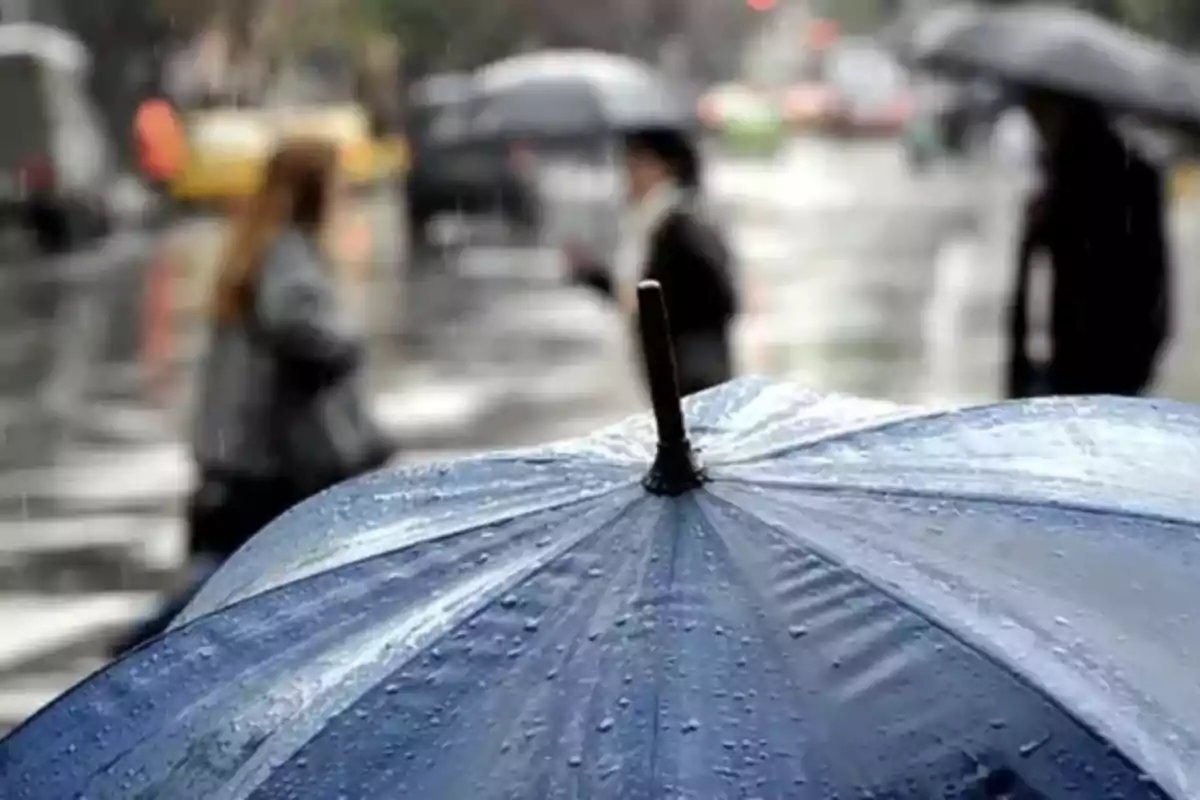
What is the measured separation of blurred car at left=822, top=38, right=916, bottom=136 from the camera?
6644 cm

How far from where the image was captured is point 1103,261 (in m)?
6.88

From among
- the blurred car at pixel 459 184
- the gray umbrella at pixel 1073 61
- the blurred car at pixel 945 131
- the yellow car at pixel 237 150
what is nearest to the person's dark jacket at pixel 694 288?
the gray umbrella at pixel 1073 61

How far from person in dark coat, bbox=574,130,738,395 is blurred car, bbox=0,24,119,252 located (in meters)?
21.5

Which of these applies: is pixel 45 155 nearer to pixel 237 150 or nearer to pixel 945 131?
pixel 237 150

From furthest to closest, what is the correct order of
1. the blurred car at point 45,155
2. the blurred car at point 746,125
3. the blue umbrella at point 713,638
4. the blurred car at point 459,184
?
1. the blurred car at point 746,125
2. the blurred car at point 45,155
3. the blurred car at point 459,184
4. the blue umbrella at point 713,638

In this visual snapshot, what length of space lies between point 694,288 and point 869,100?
60.8 metres

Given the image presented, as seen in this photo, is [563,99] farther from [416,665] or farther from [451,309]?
[451,309]

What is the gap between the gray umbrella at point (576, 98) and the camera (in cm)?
1009

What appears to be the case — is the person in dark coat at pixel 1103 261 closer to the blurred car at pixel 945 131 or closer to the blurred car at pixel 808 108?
the blurred car at pixel 945 131

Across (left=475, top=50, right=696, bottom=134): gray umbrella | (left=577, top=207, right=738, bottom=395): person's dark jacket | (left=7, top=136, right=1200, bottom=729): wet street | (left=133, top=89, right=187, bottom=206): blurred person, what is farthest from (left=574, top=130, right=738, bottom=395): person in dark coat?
(left=133, top=89, right=187, bottom=206): blurred person

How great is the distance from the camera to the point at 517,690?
2203 millimetres

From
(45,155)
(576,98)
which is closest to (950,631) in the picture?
(576,98)

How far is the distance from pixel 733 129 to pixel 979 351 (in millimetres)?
37540

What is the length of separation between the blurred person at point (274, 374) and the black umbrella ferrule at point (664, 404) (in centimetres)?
399
